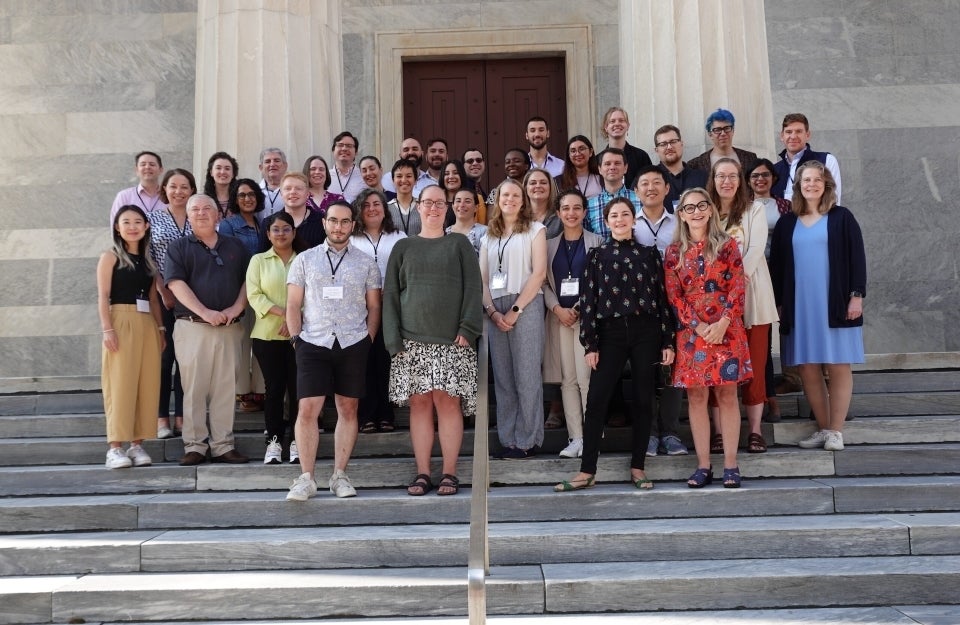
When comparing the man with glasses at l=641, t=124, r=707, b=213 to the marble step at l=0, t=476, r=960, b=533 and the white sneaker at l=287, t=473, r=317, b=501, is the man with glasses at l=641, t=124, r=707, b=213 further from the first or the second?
the white sneaker at l=287, t=473, r=317, b=501

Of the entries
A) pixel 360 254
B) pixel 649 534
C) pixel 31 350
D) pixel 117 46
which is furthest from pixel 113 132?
pixel 649 534

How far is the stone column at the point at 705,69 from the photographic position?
341 inches

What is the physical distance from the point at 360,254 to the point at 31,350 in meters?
6.43

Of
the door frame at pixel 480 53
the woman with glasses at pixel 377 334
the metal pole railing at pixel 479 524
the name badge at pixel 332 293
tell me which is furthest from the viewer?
the door frame at pixel 480 53

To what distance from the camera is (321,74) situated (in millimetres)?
9234

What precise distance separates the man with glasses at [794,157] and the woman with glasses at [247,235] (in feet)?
13.4

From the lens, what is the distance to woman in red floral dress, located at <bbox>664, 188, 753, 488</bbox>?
20.9ft

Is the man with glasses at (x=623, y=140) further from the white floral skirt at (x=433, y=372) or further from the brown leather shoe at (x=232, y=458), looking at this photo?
the brown leather shoe at (x=232, y=458)

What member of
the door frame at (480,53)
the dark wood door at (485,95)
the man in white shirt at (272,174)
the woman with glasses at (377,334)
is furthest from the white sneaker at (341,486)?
the dark wood door at (485,95)

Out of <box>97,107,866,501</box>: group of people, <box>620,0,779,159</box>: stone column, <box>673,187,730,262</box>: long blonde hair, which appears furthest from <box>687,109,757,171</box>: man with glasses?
<box>673,187,730,262</box>: long blonde hair

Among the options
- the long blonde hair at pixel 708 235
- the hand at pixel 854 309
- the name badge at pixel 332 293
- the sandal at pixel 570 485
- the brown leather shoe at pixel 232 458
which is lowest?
the sandal at pixel 570 485

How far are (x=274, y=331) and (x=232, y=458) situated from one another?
0.95 meters

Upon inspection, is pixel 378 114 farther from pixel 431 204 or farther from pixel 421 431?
pixel 421 431

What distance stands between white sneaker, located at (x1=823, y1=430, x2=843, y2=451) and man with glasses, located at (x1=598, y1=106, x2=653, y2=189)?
2.60m
